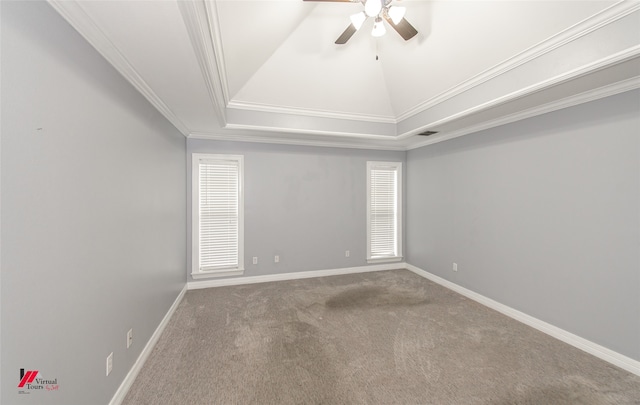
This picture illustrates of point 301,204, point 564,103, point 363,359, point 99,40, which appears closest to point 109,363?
point 363,359

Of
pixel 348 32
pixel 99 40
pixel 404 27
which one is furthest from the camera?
pixel 348 32

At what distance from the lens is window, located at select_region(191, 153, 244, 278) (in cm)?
396

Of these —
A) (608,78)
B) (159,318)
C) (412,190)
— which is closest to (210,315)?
(159,318)

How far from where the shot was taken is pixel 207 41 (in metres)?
1.80

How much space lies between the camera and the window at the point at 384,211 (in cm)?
488

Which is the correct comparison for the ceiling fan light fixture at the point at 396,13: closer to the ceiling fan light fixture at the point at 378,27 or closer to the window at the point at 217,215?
the ceiling fan light fixture at the point at 378,27

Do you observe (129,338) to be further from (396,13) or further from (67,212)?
(396,13)

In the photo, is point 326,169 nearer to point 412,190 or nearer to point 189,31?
point 412,190

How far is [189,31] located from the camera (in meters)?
1.52

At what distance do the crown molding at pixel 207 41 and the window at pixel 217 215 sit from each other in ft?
4.74

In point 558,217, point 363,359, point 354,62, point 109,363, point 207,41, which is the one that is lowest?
point 363,359

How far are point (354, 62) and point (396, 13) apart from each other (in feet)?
4.36

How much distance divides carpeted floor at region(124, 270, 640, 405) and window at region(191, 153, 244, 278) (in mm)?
722

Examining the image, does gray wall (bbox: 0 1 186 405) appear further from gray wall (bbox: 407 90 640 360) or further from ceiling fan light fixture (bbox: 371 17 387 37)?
gray wall (bbox: 407 90 640 360)
